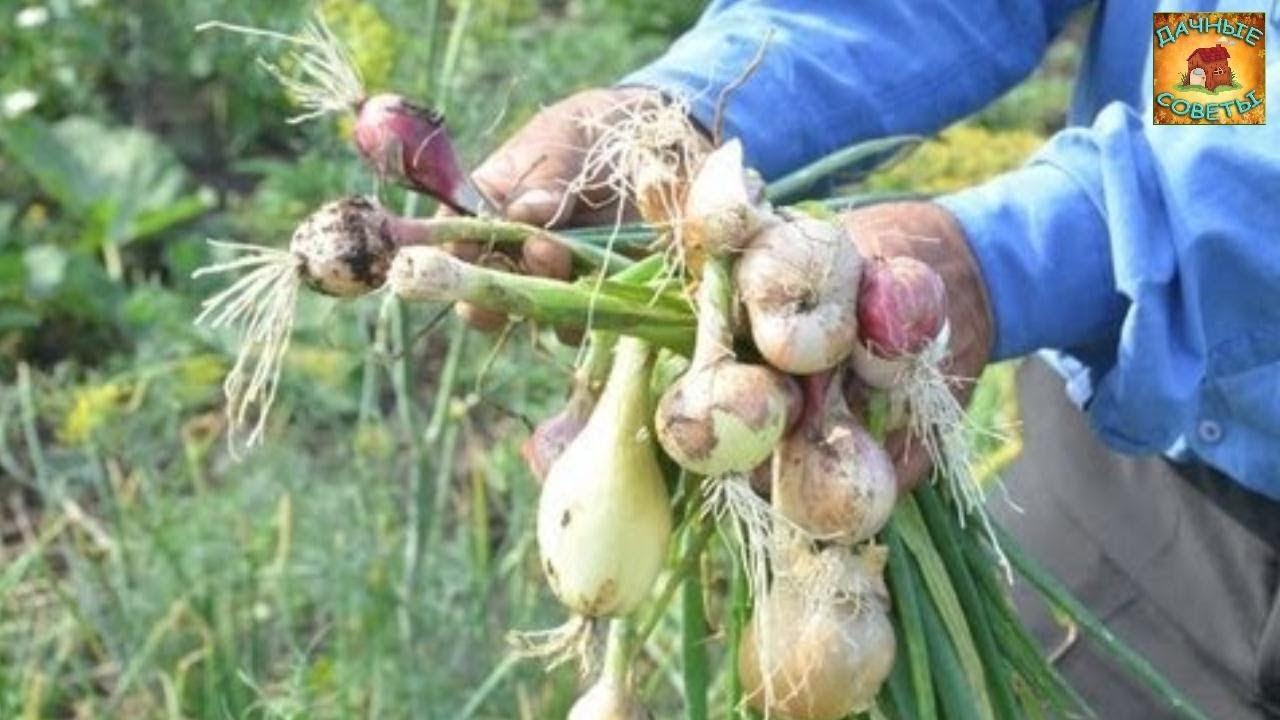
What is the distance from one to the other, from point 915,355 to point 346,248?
0.27m

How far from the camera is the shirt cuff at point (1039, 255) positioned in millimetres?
1296

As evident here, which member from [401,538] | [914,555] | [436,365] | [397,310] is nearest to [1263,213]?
[914,555]

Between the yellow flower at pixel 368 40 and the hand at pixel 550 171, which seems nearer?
the hand at pixel 550 171

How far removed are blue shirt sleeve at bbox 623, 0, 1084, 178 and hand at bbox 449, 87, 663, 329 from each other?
5 cm

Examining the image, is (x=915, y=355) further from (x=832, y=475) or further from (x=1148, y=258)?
(x=1148, y=258)

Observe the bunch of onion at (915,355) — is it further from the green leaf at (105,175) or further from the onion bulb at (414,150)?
the green leaf at (105,175)

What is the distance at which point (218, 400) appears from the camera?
2883 millimetres

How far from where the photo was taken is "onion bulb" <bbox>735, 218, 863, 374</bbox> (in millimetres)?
1102

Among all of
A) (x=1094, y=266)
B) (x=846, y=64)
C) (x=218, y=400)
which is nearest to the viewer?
(x=1094, y=266)

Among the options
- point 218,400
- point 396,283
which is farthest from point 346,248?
point 218,400

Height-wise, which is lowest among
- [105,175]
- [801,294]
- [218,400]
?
[218,400]

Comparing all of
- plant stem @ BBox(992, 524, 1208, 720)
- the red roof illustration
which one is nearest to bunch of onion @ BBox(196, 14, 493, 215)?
plant stem @ BBox(992, 524, 1208, 720)

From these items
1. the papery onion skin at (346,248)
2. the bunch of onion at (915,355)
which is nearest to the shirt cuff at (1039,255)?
the bunch of onion at (915,355)

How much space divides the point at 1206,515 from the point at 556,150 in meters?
0.49
